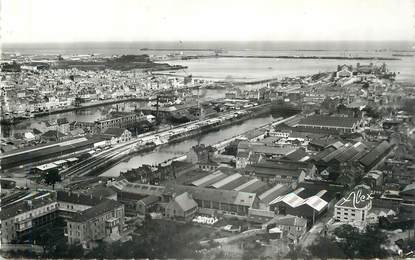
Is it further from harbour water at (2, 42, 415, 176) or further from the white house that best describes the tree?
the white house

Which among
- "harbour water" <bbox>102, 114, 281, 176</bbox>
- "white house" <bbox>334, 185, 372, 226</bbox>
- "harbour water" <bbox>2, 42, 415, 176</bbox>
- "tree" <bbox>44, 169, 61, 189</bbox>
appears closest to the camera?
"white house" <bbox>334, 185, 372, 226</bbox>

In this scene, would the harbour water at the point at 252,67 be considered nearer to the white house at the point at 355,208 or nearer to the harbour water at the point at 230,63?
the harbour water at the point at 230,63

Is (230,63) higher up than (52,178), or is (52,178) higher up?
(230,63)

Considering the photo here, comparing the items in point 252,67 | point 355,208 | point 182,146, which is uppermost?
point 252,67

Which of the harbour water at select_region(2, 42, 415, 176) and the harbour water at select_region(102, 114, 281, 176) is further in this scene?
the harbour water at select_region(2, 42, 415, 176)

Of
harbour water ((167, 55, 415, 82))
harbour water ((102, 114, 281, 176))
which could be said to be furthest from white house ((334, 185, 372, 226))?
harbour water ((167, 55, 415, 82))

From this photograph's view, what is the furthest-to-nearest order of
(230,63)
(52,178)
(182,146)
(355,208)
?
1. (230,63)
2. (182,146)
3. (52,178)
4. (355,208)

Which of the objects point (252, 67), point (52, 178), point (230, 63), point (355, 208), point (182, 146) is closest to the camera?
point (355, 208)

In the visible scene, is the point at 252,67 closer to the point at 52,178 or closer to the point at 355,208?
the point at 52,178

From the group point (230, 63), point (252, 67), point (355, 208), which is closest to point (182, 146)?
point (355, 208)

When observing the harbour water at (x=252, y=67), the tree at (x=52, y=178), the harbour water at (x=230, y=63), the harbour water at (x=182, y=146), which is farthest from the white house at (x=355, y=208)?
the harbour water at (x=252, y=67)

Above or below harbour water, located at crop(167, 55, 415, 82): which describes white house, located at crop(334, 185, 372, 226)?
below
